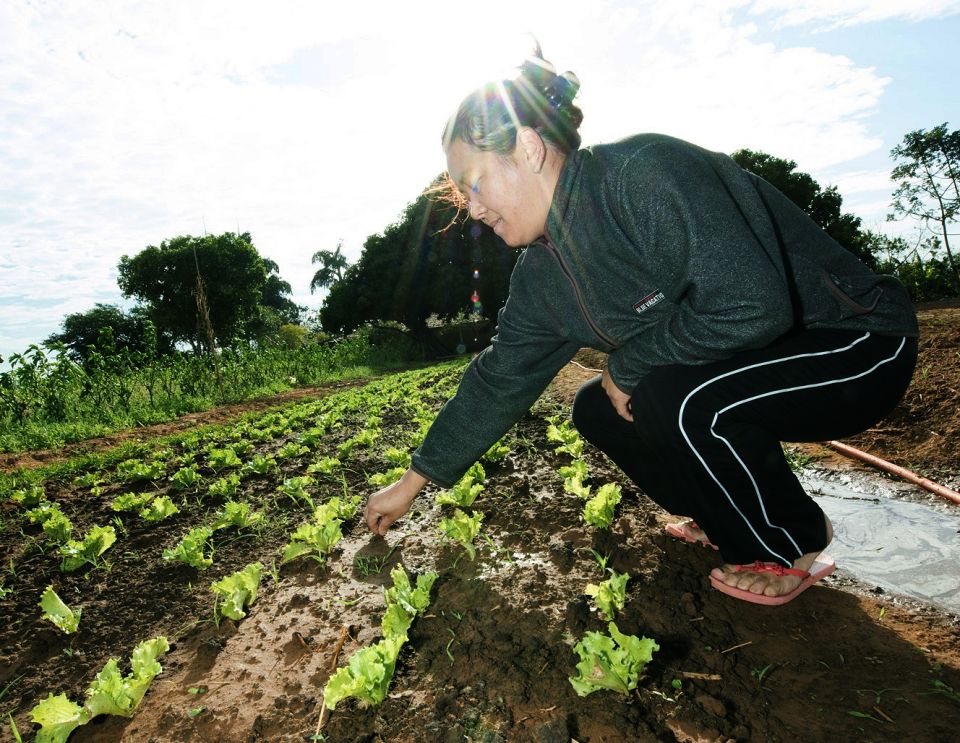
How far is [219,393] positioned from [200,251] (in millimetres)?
17361

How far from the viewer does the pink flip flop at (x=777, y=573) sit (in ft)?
5.49

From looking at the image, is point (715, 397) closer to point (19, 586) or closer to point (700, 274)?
point (700, 274)

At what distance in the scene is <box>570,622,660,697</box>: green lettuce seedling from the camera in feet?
4.34

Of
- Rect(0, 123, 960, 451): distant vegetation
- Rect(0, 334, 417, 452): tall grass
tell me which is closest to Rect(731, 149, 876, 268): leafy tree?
Rect(0, 123, 960, 451): distant vegetation

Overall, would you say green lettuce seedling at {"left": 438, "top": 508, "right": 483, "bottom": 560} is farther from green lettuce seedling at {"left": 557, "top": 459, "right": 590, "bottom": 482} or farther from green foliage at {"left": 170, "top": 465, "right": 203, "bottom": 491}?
green foliage at {"left": 170, "top": 465, "right": 203, "bottom": 491}

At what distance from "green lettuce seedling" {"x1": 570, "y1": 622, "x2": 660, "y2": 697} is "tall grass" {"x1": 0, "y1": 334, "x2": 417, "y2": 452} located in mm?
8196

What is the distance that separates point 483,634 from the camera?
5.55ft

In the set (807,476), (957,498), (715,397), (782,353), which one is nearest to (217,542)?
(715,397)

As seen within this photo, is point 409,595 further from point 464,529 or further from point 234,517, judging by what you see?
point 234,517

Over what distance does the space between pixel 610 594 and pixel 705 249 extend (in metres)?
1.01

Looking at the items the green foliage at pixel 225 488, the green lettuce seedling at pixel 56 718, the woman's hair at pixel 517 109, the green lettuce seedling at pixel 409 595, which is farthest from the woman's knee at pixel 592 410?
the green foliage at pixel 225 488

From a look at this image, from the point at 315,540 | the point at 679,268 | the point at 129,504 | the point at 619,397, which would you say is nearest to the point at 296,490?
the point at 315,540

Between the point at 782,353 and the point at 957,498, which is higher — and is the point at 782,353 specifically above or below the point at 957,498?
above

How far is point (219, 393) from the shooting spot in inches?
459
